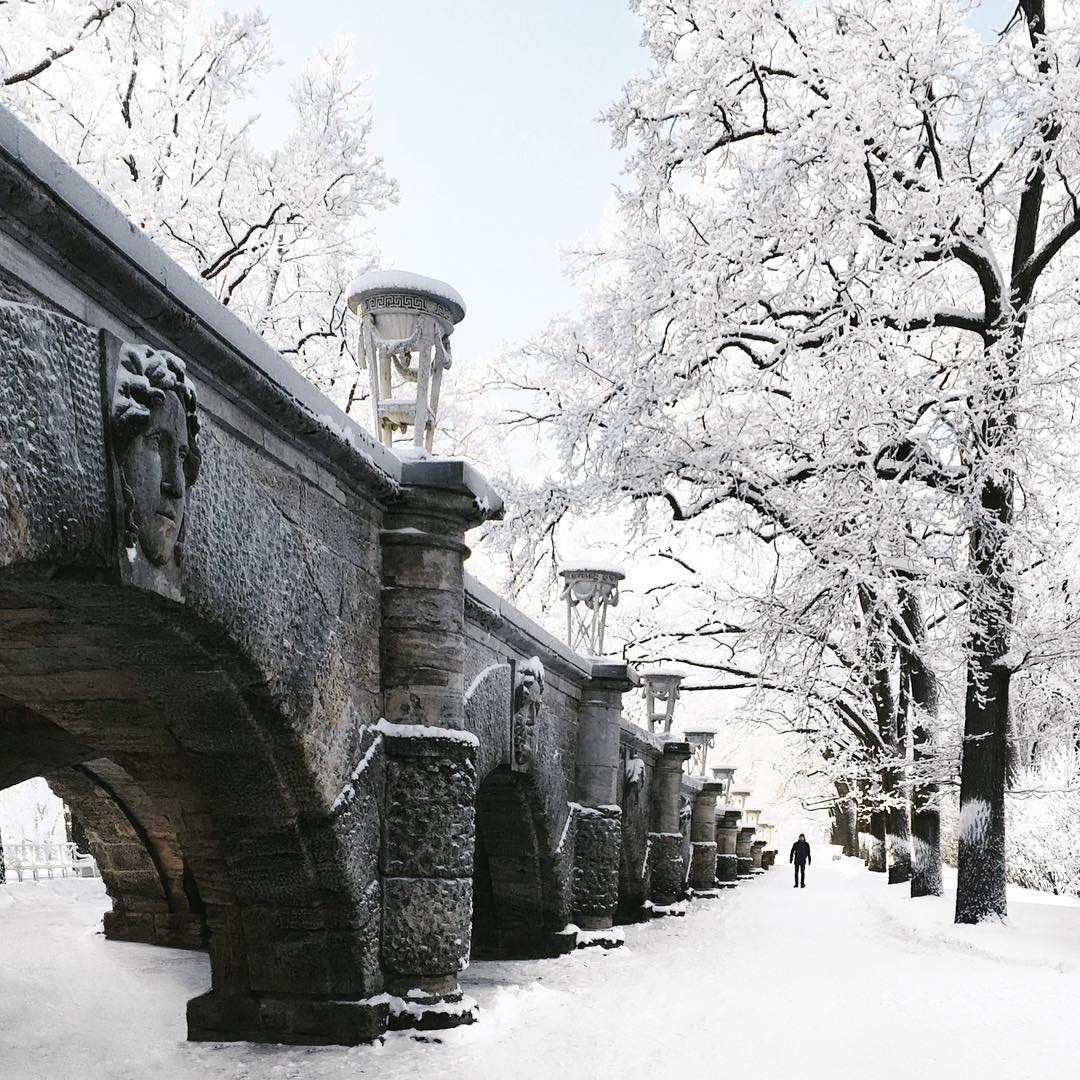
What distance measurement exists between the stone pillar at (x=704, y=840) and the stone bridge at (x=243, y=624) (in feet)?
42.0

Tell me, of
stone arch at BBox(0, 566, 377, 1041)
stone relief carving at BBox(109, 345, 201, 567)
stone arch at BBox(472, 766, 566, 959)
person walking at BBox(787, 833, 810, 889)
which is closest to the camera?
stone relief carving at BBox(109, 345, 201, 567)

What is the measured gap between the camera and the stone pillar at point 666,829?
14.9 m

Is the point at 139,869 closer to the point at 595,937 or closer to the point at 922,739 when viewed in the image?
the point at 595,937

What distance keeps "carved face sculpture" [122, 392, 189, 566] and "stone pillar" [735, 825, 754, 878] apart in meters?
→ 27.2

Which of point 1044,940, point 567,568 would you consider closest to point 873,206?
point 567,568

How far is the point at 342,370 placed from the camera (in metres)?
17.1

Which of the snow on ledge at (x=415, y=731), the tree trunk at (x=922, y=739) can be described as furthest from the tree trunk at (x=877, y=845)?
the snow on ledge at (x=415, y=731)

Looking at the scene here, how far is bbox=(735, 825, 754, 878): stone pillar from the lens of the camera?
2956cm

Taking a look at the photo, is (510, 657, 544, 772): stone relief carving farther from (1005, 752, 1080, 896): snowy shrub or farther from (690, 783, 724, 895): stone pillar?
(690, 783, 724, 895): stone pillar

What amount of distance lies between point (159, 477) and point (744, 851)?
28976 millimetres

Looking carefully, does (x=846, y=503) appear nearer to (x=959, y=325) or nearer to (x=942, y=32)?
(x=959, y=325)

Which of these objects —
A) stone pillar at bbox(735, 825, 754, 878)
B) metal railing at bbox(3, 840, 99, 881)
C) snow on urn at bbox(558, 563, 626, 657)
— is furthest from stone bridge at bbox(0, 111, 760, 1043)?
stone pillar at bbox(735, 825, 754, 878)

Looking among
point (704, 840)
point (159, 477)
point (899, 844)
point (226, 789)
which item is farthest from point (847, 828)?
point (159, 477)

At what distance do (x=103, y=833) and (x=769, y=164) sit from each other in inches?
334
